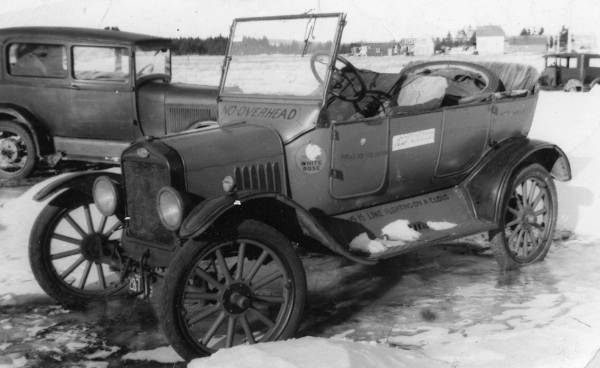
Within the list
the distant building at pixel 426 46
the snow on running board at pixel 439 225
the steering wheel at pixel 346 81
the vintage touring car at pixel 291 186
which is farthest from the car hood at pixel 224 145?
the distant building at pixel 426 46

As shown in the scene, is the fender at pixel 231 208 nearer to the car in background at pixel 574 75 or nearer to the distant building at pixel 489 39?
the distant building at pixel 489 39

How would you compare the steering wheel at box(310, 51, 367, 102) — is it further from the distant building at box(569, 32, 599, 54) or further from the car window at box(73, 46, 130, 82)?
the distant building at box(569, 32, 599, 54)

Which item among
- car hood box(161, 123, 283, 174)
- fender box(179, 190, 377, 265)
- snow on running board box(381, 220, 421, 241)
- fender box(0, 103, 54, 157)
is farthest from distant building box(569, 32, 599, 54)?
fender box(179, 190, 377, 265)

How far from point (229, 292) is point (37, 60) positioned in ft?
24.7

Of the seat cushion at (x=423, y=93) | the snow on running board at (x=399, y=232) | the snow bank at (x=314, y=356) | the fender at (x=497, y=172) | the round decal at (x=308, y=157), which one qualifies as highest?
the seat cushion at (x=423, y=93)

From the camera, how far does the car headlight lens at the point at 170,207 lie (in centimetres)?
384

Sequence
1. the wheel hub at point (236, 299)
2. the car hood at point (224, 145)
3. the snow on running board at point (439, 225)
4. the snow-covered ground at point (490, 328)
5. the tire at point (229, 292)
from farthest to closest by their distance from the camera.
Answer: the snow on running board at point (439, 225) < the car hood at point (224, 145) < the wheel hub at point (236, 299) < the tire at point (229, 292) < the snow-covered ground at point (490, 328)

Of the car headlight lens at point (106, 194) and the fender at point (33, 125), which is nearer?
the car headlight lens at point (106, 194)

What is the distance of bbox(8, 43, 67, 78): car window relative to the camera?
32.7 feet

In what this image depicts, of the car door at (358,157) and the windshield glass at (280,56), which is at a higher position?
the windshield glass at (280,56)

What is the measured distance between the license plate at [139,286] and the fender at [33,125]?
6.44m

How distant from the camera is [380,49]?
5918 mm

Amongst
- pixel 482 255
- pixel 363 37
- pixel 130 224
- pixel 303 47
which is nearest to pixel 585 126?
pixel 482 255

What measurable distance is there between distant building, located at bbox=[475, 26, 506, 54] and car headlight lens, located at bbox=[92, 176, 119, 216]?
625 inches
